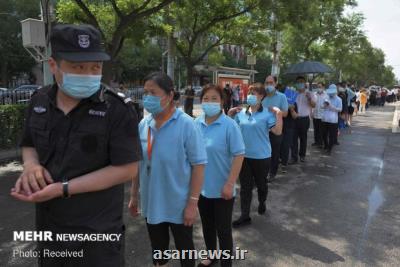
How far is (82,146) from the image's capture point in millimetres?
1972

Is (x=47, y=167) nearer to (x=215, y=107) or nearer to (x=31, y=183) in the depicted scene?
(x=31, y=183)

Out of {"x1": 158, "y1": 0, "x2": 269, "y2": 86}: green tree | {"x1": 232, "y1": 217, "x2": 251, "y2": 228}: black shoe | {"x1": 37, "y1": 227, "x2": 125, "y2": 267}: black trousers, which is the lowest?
{"x1": 232, "y1": 217, "x2": 251, "y2": 228}: black shoe

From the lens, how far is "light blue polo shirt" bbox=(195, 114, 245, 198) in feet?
11.9

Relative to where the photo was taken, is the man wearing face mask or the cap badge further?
the man wearing face mask

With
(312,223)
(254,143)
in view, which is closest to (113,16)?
(254,143)

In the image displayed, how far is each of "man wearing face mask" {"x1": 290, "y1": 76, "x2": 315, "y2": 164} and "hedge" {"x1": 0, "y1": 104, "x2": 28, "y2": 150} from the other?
5.79m

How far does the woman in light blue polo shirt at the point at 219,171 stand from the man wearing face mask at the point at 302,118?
18.7 ft

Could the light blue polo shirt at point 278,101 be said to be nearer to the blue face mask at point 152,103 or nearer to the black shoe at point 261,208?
the black shoe at point 261,208

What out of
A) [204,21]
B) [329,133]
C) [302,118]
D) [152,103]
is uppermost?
[204,21]

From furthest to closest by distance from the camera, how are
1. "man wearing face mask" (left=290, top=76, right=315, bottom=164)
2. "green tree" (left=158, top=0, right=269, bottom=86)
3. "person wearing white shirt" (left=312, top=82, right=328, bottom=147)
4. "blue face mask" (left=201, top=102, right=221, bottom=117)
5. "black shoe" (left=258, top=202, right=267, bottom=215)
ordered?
"green tree" (left=158, top=0, right=269, bottom=86) < "person wearing white shirt" (left=312, top=82, right=328, bottom=147) < "man wearing face mask" (left=290, top=76, right=315, bottom=164) < "black shoe" (left=258, top=202, right=267, bottom=215) < "blue face mask" (left=201, top=102, right=221, bottom=117)

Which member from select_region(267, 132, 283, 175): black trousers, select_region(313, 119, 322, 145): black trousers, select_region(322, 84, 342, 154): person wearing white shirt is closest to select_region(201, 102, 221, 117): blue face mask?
select_region(267, 132, 283, 175): black trousers

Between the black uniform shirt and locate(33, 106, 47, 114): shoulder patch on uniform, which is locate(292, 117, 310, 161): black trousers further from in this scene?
locate(33, 106, 47, 114): shoulder patch on uniform

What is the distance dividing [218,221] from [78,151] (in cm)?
185

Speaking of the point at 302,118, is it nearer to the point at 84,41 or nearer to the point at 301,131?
the point at 301,131
